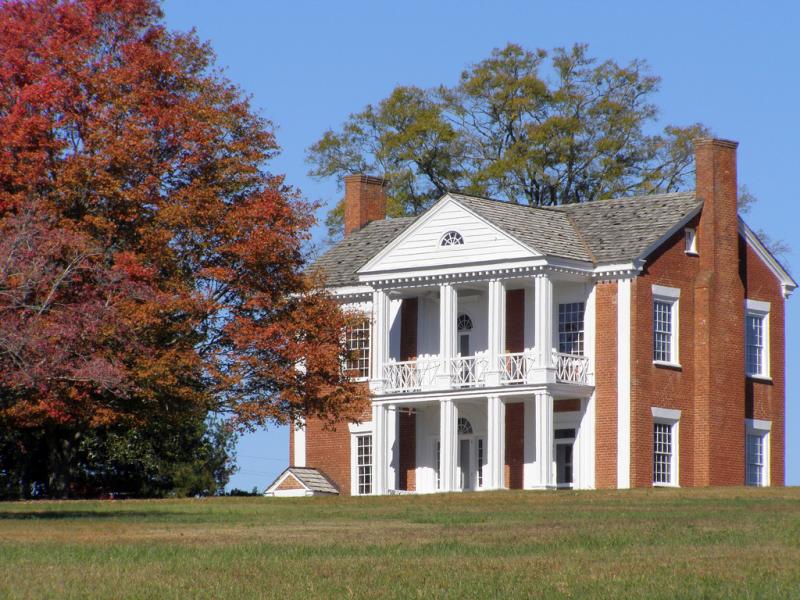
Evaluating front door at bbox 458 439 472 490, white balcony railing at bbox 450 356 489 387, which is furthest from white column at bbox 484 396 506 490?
front door at bbox 458 439 472 490

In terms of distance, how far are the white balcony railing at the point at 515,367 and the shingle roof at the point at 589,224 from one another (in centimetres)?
294

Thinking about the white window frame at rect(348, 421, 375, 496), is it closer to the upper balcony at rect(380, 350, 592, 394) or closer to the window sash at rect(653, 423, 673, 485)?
the upper balcony at rect(380, 350, 592, 394)

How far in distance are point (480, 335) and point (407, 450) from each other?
4023 millimetres

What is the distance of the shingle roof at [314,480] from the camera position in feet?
165

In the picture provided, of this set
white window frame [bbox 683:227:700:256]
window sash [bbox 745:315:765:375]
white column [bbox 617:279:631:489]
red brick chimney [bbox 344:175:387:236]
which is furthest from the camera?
red brick chimney [bbox 344:175:387:236]

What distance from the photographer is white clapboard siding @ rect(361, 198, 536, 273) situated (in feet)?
152

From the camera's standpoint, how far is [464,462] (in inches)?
1971

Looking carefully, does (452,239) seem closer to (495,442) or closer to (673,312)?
(495,442)

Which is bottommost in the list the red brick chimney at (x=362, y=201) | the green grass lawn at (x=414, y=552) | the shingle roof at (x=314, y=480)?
the green grass lawn at (x=414, y=552)

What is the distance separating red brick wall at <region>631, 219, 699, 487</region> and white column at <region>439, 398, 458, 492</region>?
5.00 metres

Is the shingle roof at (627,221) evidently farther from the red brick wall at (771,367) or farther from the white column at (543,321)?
the red brick wall at (771,367)

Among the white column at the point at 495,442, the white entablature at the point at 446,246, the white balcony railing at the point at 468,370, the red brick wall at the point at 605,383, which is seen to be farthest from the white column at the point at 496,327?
the red brick wall at the point at 605,383

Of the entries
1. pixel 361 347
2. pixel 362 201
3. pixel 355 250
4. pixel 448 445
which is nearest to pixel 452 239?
pixel 361 347

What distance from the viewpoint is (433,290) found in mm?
48906
